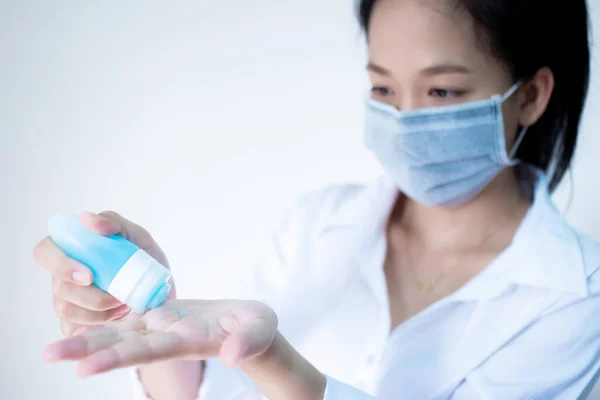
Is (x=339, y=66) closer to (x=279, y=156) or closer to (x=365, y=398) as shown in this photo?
(x=279, y=156)

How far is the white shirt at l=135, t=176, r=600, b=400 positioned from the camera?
0.89 meters

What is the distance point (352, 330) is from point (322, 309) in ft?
0.24

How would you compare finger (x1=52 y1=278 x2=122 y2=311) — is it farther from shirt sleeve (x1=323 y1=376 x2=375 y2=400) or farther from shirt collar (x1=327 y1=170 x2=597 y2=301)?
shirt collar (x1=327 y1=170 x2=597 y2=301)

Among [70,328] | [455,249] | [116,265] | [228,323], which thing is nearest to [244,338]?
[228,323]

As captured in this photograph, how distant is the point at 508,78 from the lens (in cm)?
94

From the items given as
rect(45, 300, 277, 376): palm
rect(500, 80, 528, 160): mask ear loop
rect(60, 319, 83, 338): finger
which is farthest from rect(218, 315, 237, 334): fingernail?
rect(500, 80, 528, 160): mask ear loop

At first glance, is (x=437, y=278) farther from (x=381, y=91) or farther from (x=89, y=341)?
(x=89, y=341)

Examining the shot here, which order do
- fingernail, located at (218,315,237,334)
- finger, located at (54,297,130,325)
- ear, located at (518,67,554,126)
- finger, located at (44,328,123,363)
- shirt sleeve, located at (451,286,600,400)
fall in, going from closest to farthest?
finger, located at (44,328,123,363)
fingernail, located at (218,315,237,334)
finger, located at (54,297,130,325)
shirt sleeve, located at (451,286,600,400)
ear, located at (518,67,554,126)

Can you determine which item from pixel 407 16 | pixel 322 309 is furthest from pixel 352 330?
pixel 407 16

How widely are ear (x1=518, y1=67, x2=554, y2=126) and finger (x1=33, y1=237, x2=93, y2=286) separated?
0.76 m

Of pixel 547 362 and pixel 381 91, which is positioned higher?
pixel 381 91

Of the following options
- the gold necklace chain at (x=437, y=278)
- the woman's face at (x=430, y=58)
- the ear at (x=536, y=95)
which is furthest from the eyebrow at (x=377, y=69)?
the gold necklace chain at (x=437, y=278)

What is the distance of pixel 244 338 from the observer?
554mm

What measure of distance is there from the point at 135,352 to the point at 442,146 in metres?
0.64
